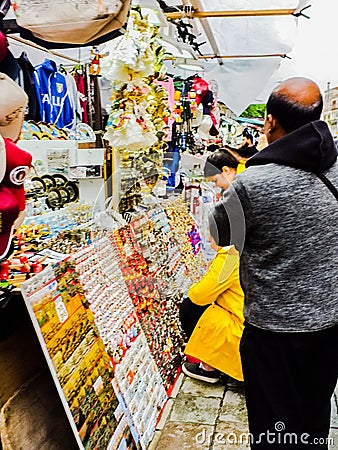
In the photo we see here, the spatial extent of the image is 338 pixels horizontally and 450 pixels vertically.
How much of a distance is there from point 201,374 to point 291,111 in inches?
67.9

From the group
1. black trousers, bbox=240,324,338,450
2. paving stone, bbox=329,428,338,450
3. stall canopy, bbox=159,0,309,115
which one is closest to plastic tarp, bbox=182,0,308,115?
stall canopy, bbox=159,0,309,115

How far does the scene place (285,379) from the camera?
1736mm

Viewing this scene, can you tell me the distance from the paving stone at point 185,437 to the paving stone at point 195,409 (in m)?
0.04

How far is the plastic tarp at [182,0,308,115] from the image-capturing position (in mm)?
3162

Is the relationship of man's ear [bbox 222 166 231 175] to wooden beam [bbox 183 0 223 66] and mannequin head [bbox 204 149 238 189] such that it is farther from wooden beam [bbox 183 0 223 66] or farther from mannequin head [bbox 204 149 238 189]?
wooden beam [bbox 183 0 223 66]

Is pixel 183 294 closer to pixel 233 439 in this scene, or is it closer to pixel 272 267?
pixel 233 439

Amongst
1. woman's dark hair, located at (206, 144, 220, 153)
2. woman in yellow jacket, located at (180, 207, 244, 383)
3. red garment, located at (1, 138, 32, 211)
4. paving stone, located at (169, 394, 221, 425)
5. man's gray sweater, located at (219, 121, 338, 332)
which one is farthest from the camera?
woman's dark hair, located at (206, 144, 220, 153)

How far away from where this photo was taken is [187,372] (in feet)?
9.46

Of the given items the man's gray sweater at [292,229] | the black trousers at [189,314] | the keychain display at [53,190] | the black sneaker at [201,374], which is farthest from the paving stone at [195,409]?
the keychain display at [53,190]

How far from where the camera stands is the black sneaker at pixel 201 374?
2.82 metres

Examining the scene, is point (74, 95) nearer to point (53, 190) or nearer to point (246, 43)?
point (53, 190)

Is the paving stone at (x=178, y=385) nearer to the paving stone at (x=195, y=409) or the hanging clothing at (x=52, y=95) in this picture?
the paving stone at (x=195, y=409)

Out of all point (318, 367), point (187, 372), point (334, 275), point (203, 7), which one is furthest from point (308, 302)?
point (203, 7)

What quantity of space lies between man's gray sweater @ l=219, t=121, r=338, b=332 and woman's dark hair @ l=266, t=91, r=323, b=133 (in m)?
0.04
